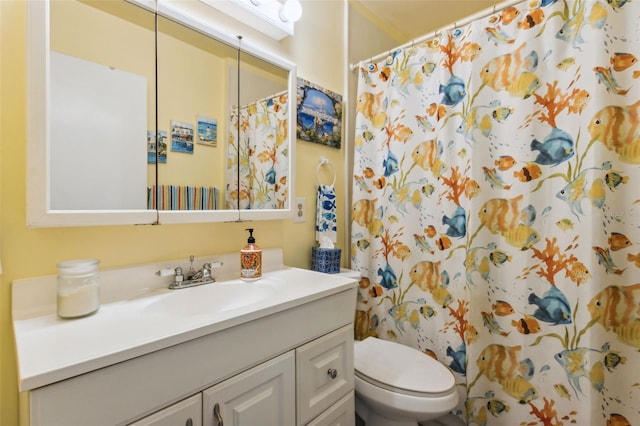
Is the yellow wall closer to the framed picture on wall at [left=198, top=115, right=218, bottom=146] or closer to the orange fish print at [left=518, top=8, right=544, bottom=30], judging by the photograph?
the framed picture on wall at [left=198, top=115, right=218, bottom=146]

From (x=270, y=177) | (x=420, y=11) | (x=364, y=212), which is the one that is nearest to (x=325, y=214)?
(x=364, y=212)

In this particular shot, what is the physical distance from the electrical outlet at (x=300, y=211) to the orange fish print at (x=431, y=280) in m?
0.62

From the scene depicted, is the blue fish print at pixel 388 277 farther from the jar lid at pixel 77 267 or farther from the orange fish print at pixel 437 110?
the jar lid at pixel 77 267

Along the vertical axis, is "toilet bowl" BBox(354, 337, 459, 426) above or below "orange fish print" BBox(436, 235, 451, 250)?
below

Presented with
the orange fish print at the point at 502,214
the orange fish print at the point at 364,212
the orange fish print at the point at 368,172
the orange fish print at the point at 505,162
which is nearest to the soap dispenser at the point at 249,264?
the orange fish print at the point at 364,212

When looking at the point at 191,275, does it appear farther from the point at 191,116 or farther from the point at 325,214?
the point at 325,214

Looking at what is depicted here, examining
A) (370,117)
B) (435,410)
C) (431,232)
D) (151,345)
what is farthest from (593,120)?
(151,345)

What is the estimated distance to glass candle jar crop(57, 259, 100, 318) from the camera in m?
0.72

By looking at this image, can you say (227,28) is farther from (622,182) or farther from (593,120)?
(622,182)

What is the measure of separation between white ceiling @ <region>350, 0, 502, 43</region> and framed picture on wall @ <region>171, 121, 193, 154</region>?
140 centimetres

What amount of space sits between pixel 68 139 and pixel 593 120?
167cm

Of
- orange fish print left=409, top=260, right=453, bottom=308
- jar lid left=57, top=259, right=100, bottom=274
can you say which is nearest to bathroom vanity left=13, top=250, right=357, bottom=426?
jar lid left=57, top=259, right=100, bottom=274

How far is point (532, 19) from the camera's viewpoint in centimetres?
119

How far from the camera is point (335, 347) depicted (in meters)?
1.02
